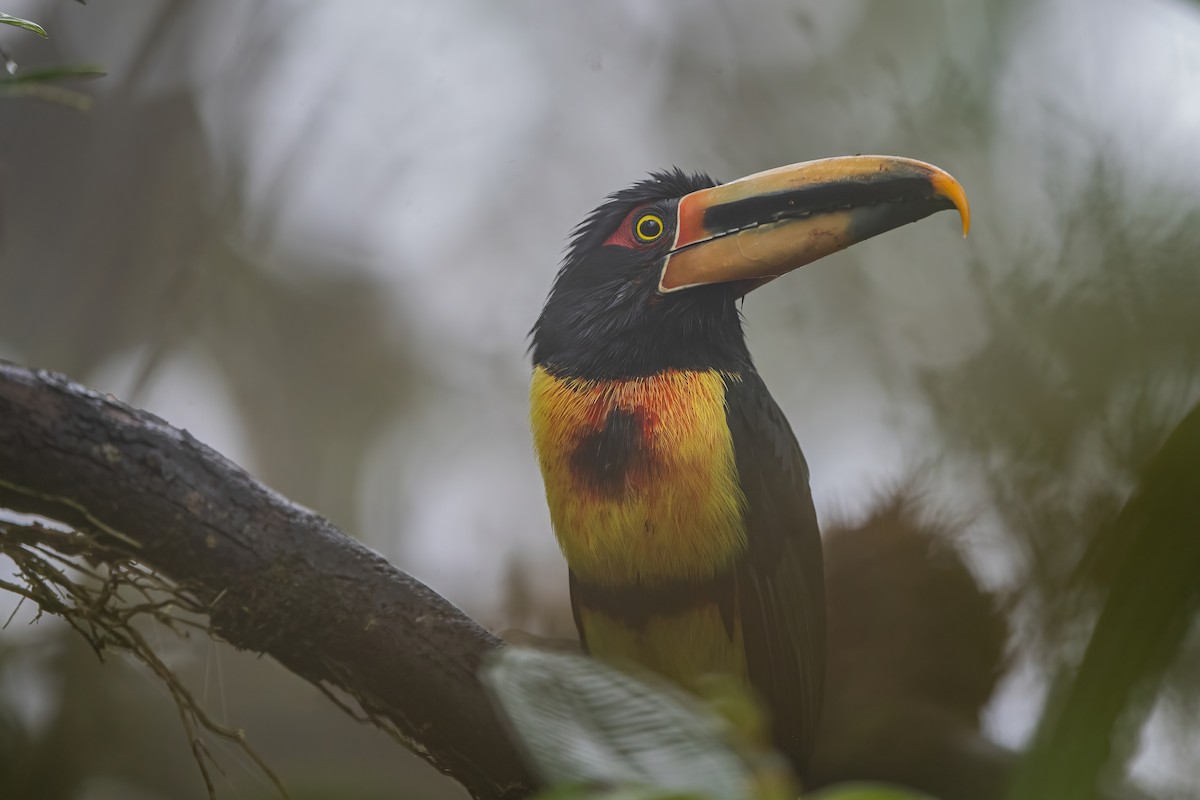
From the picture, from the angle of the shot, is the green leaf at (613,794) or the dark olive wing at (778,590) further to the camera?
the dark olive wing at (778,590)

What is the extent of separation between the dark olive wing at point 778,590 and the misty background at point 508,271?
142 mm

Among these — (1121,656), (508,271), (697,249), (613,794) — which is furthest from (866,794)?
(508,271)

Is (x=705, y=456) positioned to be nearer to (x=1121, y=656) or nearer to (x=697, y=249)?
(x=697, y=249)

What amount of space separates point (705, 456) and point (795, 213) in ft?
0.95

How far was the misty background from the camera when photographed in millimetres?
1103

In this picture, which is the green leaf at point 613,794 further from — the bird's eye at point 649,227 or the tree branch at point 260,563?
the bird's eye at point 649,227

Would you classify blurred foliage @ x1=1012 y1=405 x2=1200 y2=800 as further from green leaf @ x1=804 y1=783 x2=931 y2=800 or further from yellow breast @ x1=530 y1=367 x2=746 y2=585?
yellow breast @ x1=530 y1=367 x2=746 y2=585

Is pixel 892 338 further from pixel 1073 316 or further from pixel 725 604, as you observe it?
pixel 725 604

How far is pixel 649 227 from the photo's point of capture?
1.14 metres

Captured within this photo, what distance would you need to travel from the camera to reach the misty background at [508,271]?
110 cm

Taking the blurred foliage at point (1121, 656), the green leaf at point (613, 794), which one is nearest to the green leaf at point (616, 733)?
the green leaf at point (613, 794)

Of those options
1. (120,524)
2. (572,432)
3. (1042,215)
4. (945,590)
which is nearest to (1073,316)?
(1042,215)

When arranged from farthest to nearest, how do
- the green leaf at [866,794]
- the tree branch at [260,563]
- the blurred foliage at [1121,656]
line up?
the tree branch at [260,563] → the blurred foliage at [1121,656] → the green leaf at [866,794]

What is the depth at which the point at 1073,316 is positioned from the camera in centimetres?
113
